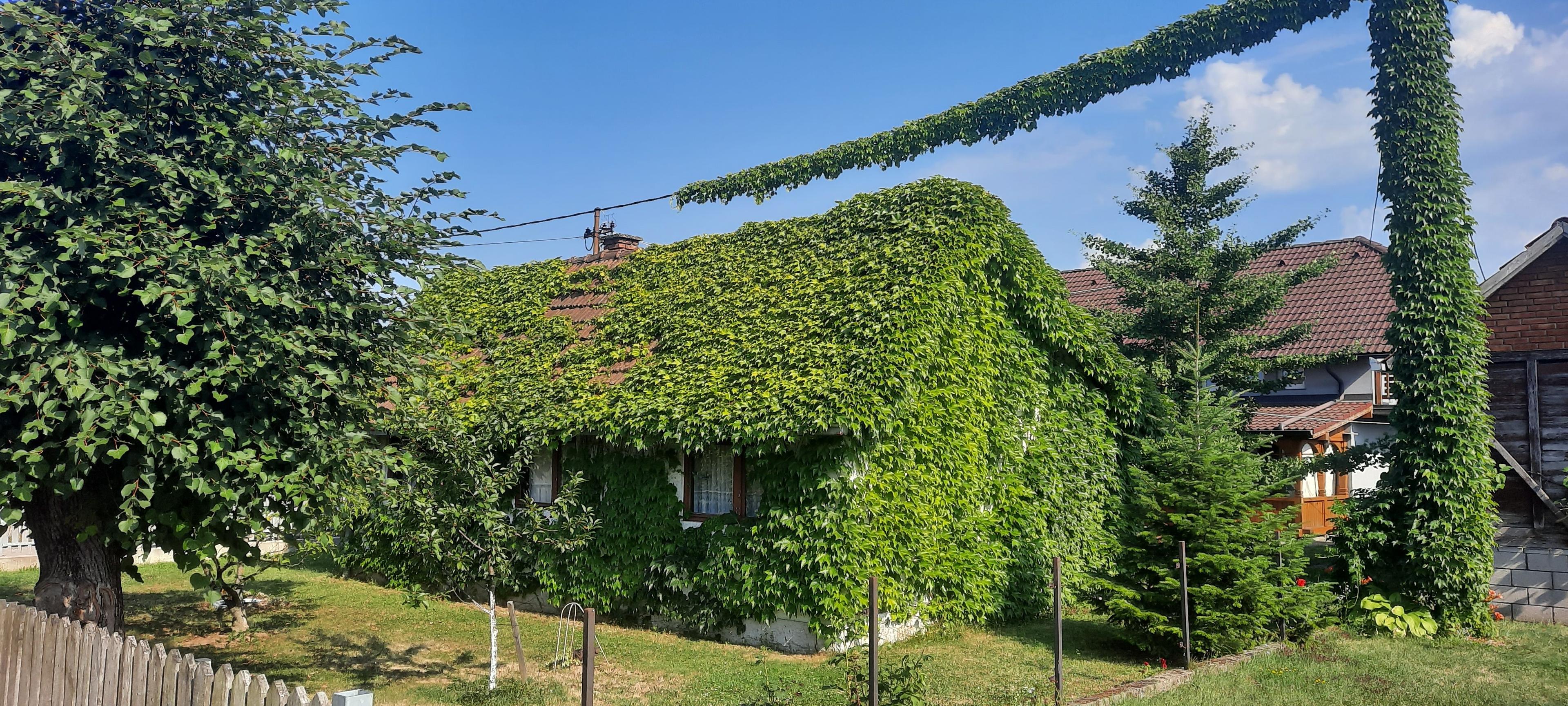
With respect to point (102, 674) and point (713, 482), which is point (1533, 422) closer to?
point (713, 482)

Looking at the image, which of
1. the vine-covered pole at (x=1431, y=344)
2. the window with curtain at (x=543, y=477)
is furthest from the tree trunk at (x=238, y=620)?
the vine-covered pole at (x=1431, y=344)

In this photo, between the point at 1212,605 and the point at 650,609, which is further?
the point at 650,609

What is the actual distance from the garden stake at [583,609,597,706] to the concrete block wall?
13.3 metres

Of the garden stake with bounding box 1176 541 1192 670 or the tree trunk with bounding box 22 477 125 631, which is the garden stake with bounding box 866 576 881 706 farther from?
the tree trunk with bounding box 22 477 125 631

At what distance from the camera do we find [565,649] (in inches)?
451

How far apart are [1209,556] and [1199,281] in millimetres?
9730

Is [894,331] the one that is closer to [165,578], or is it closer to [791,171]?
[791,171]

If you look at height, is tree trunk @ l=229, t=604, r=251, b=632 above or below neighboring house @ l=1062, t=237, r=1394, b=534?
below

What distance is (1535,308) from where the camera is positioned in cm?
1407

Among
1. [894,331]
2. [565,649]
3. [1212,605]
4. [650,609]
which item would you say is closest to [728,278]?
[894,331]

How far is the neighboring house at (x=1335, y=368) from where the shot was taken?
963 inches

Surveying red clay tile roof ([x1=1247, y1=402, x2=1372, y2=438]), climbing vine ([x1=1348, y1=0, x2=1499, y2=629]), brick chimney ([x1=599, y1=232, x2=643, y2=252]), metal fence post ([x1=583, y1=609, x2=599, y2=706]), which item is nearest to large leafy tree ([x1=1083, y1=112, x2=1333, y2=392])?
red clay tile roof ([x1=1247, y1=402, x2=1372, y2=438])

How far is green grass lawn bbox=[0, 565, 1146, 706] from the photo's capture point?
31.0 feet

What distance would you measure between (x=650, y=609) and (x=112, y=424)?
7.73m
